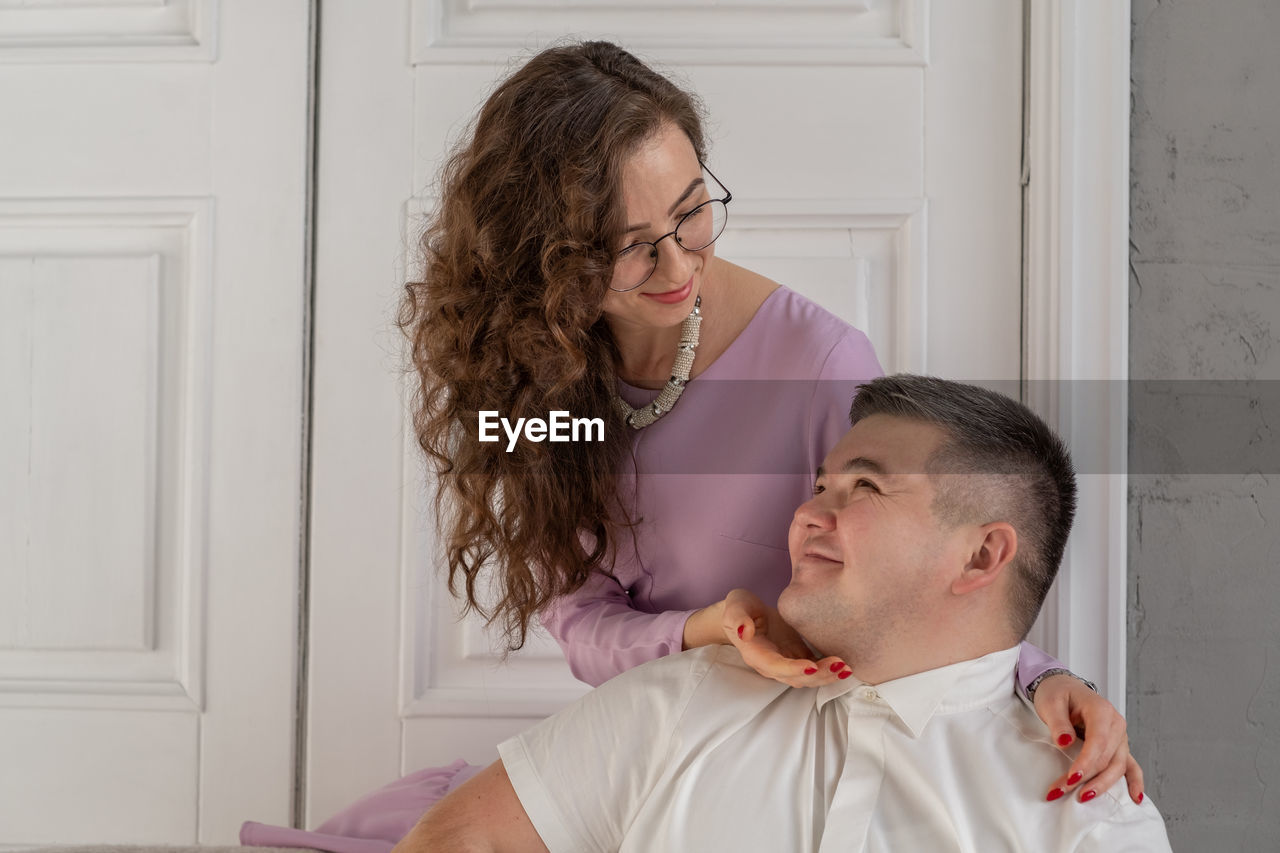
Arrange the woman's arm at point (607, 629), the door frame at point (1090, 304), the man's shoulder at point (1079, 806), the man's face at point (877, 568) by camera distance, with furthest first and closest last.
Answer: the door frame at point (1090, 304) → the woman's arm at point (607, 629) → the man's face at point (877, 568) → the man's shoulder at point (1079, 806)

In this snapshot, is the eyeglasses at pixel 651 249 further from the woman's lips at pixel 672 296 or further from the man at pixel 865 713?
the man at pixel 865 713

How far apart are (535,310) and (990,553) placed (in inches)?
23.8

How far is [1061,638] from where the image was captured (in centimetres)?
156

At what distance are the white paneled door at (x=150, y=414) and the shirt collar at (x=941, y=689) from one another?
106cm

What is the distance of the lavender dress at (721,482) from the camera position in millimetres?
1303

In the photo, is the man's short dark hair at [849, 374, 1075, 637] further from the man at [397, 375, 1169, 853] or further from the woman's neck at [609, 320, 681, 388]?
the woman's neck at [609, 320, 681, 388]

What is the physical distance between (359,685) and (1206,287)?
153 centimetres

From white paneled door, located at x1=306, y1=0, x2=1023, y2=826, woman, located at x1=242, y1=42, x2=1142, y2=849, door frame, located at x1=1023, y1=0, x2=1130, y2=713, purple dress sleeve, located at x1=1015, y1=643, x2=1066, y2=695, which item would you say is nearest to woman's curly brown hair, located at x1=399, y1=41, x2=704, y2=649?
woman, located at x1=242, y1=42, x2=1142, y2=849

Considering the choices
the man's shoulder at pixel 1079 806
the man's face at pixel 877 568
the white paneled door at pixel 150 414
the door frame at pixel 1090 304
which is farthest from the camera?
the white paneled door at pixel 150 414

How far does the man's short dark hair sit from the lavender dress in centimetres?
14

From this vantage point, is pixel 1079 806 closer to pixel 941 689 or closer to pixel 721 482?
pixel 941 689

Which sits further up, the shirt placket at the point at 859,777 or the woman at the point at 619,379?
the woman at the point at 619,379

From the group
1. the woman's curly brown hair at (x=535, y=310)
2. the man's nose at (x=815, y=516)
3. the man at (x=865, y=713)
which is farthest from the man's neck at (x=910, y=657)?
the woman's curly brown hair at (x=535, y=310)

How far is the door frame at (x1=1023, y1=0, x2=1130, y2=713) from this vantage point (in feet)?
5.04
